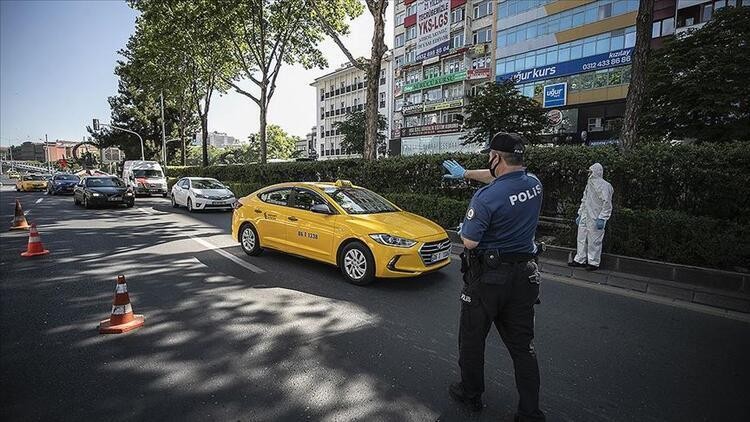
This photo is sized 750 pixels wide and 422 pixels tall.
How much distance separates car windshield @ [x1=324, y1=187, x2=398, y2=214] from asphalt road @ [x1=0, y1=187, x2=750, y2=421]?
1.12m

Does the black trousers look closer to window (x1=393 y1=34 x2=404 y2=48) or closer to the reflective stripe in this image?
the reflective stripe

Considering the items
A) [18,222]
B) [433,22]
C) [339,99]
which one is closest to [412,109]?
[433,22]

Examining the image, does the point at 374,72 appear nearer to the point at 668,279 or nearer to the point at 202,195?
Result: the point at 202,195

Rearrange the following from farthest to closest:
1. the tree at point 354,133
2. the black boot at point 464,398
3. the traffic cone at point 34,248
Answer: the tree at point 354,133 < the traffic cone at point 34,248 < the black boot at point 464,398

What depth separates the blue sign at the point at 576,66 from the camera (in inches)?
1059

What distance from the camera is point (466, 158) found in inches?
391

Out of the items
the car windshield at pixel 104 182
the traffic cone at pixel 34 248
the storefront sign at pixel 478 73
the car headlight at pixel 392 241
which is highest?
the storefront sign at pixel 478 73

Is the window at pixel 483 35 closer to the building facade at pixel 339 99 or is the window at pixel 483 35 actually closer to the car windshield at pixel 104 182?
the building facade at pixel 339 99

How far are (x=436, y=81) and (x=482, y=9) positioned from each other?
26.9 feet

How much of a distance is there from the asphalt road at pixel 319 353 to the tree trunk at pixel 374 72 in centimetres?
863

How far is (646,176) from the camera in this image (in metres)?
6.98

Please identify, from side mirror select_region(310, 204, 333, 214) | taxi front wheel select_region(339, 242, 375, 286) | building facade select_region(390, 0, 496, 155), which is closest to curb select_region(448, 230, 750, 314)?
taxi front wheel select_region(339, 242, 375, 286)

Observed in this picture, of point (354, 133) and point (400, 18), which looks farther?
point (400, 18)

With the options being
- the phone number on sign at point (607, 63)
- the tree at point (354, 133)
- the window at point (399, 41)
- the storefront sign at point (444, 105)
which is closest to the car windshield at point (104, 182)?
the tree at point (354, 133)
